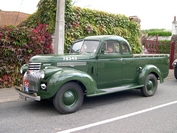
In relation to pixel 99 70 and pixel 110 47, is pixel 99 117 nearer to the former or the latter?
pixel 99 70

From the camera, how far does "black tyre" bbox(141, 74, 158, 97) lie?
→ 719 cm

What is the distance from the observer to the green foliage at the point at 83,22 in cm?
985

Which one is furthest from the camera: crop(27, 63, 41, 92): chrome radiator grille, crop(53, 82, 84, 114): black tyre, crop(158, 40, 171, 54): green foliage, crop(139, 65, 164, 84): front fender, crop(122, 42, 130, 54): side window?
crop(158, 40, 171, 54): green foliage

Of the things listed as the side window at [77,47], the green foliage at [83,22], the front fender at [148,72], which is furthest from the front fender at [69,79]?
the green foliage at [83,22]

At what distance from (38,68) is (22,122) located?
1351 mm

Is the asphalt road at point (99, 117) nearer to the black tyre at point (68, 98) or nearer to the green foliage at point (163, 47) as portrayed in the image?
the black tyre at point (68, 98)

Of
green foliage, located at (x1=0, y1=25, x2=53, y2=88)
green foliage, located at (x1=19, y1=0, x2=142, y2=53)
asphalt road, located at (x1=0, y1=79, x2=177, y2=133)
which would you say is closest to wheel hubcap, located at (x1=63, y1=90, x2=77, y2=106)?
asphalt road, located at (x1=0, y1=79, x2=177, y2=133)

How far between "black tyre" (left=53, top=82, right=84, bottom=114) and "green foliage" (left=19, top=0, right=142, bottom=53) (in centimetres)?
476

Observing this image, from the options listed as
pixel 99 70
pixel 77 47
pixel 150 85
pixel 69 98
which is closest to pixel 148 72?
pixel 150 85

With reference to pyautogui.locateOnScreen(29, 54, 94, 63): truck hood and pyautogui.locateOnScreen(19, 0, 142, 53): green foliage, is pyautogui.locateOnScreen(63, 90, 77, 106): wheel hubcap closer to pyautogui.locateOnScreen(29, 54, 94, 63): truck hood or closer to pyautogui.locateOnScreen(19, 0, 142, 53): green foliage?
pyautogui.locateOnScreen(29, 54, 94, 63): truck hood

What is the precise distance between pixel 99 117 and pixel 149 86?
283 centimetres

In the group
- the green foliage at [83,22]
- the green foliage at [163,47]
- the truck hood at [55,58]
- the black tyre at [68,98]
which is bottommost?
the black tyre at [68,98]

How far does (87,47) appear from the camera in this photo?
6.53m

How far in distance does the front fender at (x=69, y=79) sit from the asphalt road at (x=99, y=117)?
2.00ft
